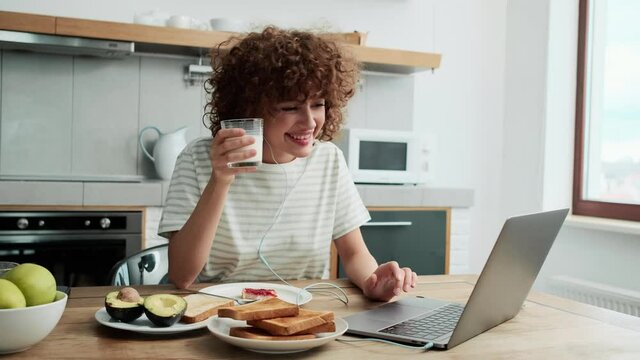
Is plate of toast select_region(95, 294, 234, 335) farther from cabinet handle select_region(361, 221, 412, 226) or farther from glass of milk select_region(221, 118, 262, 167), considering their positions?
cabinet handle select_region(361, 221, 412, 226)

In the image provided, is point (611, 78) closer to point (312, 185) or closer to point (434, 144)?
point (434, 144)

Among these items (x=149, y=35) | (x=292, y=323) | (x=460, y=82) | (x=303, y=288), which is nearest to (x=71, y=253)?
(x=149, y=35)

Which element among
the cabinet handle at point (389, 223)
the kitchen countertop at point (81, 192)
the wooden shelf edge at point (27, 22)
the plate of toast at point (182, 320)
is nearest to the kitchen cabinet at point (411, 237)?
the cabinet handle at point (389, 223)

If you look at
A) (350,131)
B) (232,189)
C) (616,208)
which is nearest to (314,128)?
(232,189)

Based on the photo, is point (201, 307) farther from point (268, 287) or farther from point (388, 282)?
point (388, 282)

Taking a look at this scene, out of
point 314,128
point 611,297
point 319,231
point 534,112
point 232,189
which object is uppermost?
point 534,112

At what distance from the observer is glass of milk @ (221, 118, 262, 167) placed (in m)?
1.32

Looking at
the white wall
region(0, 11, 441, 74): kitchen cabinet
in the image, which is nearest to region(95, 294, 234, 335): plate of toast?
region(0, 11, 441, 74): kitchen cabinet

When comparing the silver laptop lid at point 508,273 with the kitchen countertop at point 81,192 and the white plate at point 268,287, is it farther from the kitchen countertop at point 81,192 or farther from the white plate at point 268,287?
the kitchen countertop at point 81,192

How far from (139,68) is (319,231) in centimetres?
211

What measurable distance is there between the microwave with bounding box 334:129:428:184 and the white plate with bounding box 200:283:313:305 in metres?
2.10

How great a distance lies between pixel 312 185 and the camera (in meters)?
1.80

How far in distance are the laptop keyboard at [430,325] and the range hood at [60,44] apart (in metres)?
2.38

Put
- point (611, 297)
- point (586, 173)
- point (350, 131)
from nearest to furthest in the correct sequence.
A: point (611, 297), point (350, 131), point (586, 173)
